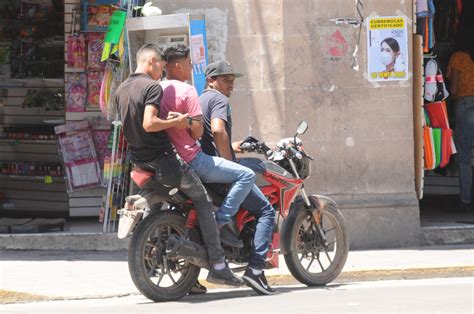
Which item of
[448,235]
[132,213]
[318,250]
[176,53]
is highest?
[176,53]

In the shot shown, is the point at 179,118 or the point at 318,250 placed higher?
the point at 179,118

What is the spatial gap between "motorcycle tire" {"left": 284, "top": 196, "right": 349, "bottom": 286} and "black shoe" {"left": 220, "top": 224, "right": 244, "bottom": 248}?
0.49 meters

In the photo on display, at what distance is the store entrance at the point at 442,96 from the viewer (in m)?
11.5

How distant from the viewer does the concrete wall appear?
425 inches

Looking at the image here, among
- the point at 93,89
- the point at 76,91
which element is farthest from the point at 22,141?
the point at 93,89

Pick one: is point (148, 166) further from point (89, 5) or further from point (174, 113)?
point (89, 5)

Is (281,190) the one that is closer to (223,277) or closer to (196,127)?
(223,277)

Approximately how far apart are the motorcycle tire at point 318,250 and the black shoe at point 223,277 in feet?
2.01

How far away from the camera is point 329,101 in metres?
10.9

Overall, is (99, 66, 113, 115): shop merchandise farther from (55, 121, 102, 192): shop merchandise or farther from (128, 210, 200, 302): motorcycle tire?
(128, 210, 200, 302): motorcycle tire

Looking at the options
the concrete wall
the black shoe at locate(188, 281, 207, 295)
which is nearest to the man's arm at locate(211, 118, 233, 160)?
the black shoe at locate(188, 281, 207, 295)

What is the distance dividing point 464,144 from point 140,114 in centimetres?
596

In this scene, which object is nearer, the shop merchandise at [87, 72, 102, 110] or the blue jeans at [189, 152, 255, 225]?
the blue jeans at [189, 152, 255, 225]

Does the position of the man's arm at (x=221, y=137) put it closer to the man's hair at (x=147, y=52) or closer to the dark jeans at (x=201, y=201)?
the dark jeans at (x=201, y=201)
